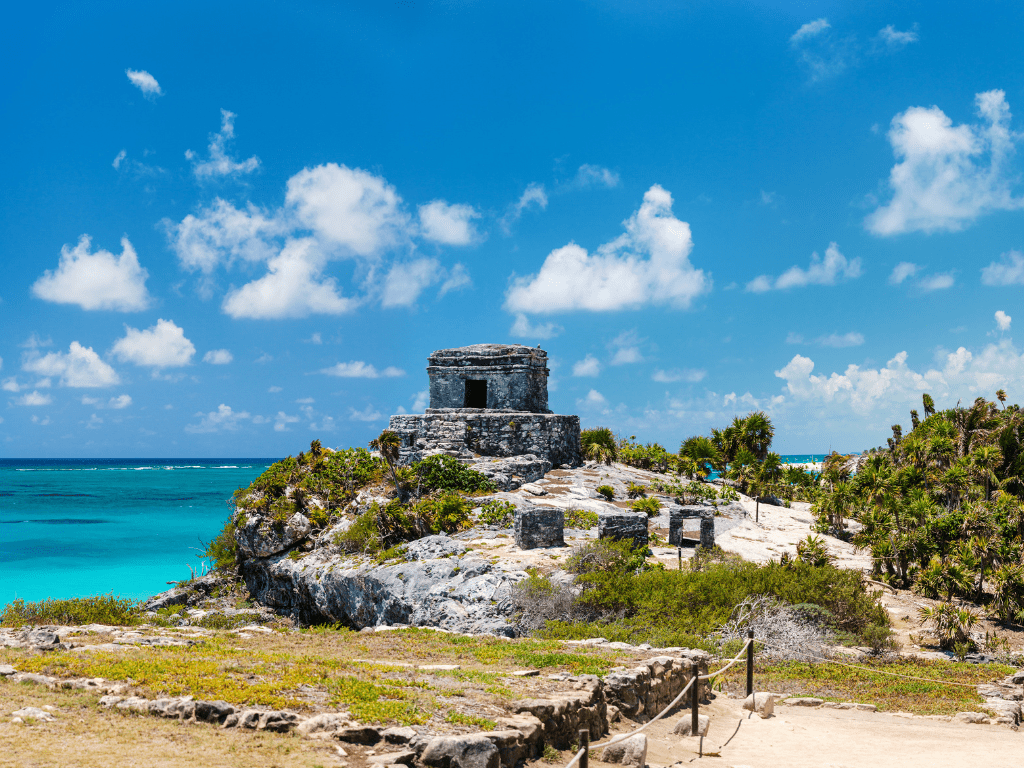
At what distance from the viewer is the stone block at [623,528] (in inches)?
705

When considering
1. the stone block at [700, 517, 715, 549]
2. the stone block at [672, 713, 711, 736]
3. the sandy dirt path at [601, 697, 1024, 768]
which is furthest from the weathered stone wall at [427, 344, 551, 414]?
the stone block at [672, 713, 711, 736]

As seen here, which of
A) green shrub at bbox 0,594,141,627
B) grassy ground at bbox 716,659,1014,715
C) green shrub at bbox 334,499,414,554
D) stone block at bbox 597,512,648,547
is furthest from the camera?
green shrub at bbox 334,499,414,554

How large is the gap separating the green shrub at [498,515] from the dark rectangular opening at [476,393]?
8061mm

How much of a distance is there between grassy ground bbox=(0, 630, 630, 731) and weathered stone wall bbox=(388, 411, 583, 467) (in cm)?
1498

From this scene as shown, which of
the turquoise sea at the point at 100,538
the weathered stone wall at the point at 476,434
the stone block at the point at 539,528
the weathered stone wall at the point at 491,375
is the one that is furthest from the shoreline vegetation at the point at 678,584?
the turquoise sea at the point at 100,538

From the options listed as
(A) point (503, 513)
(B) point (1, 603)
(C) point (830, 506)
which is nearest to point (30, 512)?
(B) point (1, 603)

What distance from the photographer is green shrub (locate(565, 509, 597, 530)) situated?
67.2 ft

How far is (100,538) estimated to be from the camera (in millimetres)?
51656

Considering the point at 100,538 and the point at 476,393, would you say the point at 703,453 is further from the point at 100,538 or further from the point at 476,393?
the point at 100,538

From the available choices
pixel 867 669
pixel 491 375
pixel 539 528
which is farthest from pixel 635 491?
pixel 867 669

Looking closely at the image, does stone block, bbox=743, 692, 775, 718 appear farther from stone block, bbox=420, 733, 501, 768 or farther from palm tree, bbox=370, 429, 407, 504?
palm tree, bbox=370, 429, 407, 504

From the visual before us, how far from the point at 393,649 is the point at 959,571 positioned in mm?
15469

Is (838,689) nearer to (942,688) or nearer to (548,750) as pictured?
(942,688)

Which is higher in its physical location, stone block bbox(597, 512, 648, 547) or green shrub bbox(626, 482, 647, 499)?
green shrub bbox(626, 482, 647, 499)
